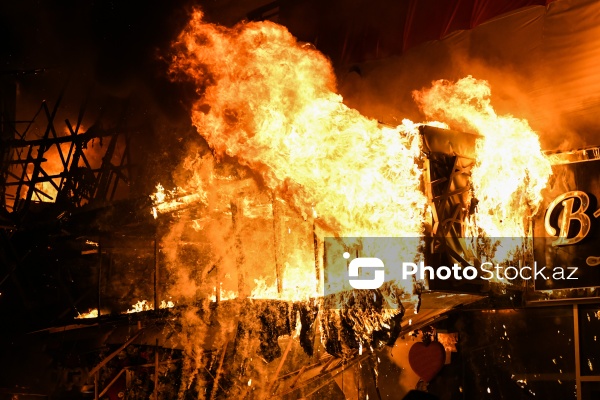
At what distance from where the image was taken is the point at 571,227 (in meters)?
8.30

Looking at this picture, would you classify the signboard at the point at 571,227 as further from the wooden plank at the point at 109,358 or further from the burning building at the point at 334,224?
the wooden plank at the point at 109,358

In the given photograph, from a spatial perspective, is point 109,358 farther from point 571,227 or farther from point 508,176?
point 571,227

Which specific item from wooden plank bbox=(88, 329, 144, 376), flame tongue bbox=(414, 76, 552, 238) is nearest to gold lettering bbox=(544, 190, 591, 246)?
flame tongue bbox=(414, 76, 552, 238)

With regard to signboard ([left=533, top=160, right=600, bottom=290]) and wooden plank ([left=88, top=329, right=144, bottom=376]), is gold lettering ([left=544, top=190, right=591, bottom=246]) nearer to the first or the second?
signboard ([left=533, top=160, right=600, bottom=290])

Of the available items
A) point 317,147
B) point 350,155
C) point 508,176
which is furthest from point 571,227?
point 317,147

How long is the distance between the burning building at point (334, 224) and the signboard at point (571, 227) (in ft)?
0.09

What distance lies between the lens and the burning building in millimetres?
8047

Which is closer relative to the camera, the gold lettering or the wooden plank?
the gold lettering

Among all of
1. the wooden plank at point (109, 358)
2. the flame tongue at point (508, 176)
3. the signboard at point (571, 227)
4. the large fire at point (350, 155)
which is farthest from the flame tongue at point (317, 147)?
the wooden plank at point (109, 358)

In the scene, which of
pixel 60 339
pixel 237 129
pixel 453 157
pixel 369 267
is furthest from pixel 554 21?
pixel 60 339

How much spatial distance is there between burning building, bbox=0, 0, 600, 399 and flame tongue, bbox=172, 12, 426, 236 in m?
0.03

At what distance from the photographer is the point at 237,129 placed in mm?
10664

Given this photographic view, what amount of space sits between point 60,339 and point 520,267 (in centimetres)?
753

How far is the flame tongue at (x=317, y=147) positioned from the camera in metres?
8.46
